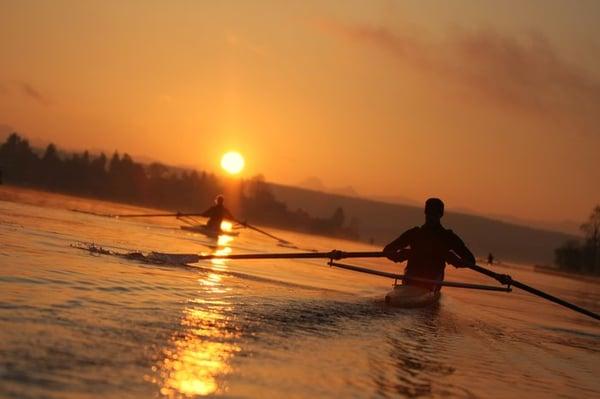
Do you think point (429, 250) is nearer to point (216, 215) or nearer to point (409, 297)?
point (409, 297)

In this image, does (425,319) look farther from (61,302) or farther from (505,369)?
(61,302)

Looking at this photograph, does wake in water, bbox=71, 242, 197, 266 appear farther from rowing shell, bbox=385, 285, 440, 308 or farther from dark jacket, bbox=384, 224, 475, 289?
rowing shell, bbox=385, 285, 440, 308

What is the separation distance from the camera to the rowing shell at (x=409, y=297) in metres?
11.6

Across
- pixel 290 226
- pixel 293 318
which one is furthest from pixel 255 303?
pixel 290 226

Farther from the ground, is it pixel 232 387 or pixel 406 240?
pixel 406 240

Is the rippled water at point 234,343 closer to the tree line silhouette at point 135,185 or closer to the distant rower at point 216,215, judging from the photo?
the distant rower at point 216,215

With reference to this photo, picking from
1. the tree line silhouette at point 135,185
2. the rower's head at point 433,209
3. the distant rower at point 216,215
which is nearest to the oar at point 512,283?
the rower's head at point 433,209

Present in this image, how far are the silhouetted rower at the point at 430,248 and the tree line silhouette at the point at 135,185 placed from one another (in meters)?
109

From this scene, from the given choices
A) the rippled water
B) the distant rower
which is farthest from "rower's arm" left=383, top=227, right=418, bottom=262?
the distant rower

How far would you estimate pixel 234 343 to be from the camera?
20.2 feet

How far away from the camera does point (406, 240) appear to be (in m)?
12.9

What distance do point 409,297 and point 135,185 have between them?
150622 mm

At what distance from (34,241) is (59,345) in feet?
31.0

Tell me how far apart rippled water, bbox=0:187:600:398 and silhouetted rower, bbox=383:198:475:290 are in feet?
3.20
